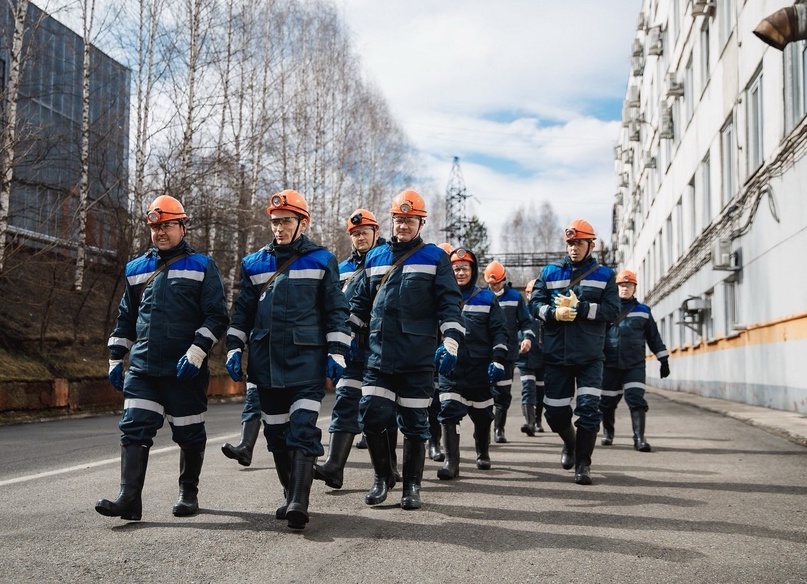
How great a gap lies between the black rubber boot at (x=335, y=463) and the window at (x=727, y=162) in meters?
17.2

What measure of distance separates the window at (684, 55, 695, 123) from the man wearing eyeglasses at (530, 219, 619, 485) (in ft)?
70.5

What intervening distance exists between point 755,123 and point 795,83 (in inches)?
141

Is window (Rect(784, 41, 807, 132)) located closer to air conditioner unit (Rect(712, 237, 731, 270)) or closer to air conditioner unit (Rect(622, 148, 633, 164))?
air conditioner unit (Rect(712, 237, 731, 270))

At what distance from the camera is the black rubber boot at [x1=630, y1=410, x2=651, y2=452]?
10055 millimetres

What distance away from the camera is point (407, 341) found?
630cm

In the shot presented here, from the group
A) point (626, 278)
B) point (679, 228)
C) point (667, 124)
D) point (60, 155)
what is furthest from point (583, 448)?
point (667, 124)

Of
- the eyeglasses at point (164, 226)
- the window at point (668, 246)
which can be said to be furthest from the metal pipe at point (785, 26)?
the window at point (668, 246)

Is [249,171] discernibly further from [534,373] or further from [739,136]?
[534,373]

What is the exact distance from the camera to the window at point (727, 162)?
21594 mm

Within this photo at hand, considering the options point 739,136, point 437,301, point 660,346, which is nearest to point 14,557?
point 437,301

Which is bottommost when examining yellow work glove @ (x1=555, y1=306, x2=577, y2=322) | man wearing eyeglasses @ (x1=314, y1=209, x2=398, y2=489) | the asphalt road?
the asphalt road

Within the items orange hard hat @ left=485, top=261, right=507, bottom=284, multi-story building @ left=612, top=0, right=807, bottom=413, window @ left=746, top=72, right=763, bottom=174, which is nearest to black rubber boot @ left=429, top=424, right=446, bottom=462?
orange hard hat @ left=485, top=261, right=507, bottom=284

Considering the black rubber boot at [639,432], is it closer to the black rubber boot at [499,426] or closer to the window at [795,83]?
the black rubber boot at [499,426]

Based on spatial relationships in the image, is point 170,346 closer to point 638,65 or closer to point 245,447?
point 245,447
